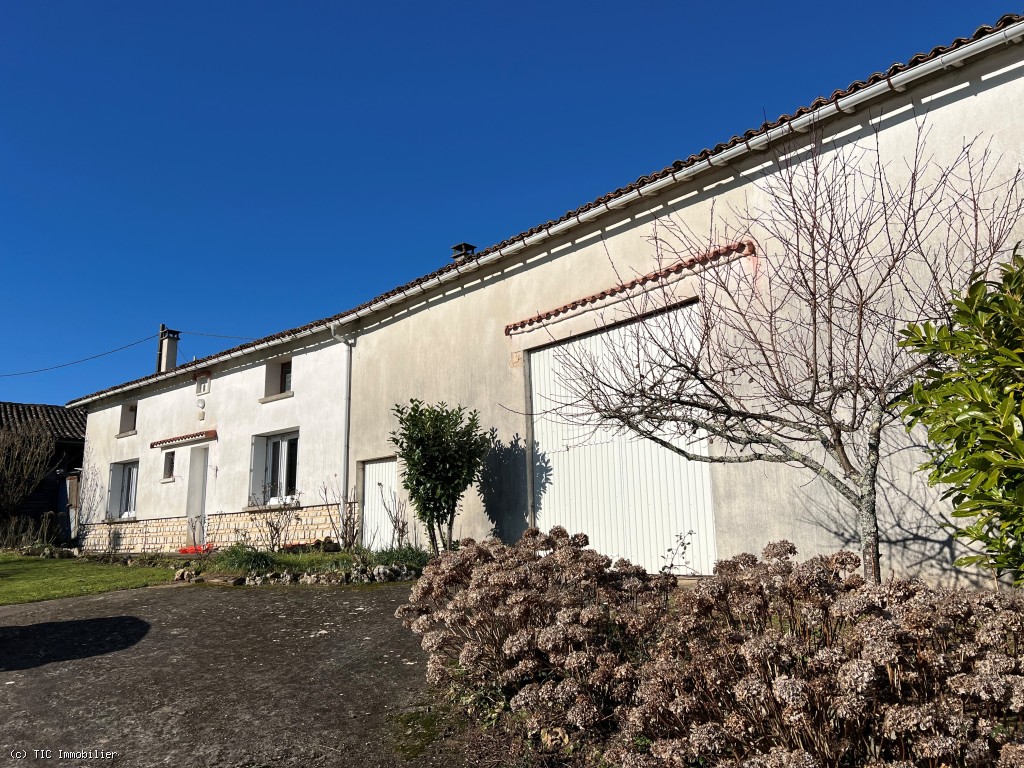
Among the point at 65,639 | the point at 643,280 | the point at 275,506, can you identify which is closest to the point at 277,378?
the point at 275,506

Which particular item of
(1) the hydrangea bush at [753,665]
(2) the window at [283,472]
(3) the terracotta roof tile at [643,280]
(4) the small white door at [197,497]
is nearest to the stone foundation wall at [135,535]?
(4) the small white door at [197,497]

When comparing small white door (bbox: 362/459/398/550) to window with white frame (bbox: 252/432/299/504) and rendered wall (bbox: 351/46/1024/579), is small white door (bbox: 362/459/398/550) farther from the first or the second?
window with white frame (bbox: 252/432/299/504)

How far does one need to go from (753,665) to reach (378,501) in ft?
33.7

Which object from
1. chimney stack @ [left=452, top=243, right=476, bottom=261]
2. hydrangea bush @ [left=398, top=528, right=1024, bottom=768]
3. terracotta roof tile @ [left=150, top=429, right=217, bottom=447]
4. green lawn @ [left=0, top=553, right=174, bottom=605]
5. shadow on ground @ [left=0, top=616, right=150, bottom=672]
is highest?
chimney stack @ [left=452, top=243, right=476, bottom=261]

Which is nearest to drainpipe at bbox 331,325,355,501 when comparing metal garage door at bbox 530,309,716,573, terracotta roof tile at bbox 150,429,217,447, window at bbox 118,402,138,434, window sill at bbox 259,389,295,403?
window sill at bbox 259,389,295,403

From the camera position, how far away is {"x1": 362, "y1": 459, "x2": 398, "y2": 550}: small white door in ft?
38.8

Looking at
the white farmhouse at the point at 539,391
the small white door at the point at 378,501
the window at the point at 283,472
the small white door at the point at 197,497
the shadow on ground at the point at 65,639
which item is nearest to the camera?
the shadow on ground at the point at 65,639

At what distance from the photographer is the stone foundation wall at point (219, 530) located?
13.2 meters

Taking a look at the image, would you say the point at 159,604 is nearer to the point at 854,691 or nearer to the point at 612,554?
the point at 612,554

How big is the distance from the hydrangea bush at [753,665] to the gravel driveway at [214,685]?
71cm

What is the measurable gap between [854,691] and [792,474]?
495 cm

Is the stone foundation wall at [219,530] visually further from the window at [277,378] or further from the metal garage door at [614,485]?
the metal garage door at [614,485]

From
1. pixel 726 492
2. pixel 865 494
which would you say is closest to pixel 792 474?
pixel 726 492

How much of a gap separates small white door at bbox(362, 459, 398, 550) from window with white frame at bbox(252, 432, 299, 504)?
259cm
